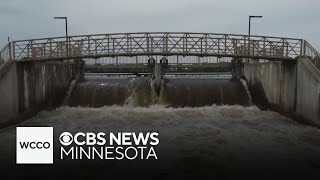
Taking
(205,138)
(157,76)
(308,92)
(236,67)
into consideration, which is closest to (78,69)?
(157,76)

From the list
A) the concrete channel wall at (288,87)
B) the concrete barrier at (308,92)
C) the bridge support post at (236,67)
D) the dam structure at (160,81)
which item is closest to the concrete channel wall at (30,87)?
the dam structure at (160,81)

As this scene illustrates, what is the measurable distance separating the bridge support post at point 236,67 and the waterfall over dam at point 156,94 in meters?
1.65

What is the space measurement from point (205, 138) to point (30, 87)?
9.23 metres

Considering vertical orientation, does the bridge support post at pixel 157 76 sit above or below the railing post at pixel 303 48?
below

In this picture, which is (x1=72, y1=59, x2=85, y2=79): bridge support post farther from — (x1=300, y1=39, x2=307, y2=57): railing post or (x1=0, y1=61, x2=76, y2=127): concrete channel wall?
(x1=300, y1=39, x2=307, y2=57): railing post

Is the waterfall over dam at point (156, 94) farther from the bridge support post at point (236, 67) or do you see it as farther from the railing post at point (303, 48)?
the railing post at point (303, 48)

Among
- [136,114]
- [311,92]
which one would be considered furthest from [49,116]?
[311,92]

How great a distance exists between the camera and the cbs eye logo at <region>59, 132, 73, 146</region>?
1439 cm

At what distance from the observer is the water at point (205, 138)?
11.4 m

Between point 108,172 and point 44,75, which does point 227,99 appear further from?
point 108,172

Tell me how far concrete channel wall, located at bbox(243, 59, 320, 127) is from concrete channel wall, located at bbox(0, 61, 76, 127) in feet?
36.1

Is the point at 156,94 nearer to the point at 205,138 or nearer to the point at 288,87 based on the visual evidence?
the point at 288,87

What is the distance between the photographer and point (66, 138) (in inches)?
614

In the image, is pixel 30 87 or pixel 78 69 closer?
pixel 30 87
